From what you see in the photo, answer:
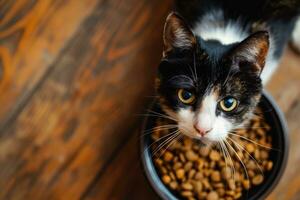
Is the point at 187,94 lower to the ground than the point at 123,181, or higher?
higher

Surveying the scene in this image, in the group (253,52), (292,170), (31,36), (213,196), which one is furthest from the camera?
(31,36)

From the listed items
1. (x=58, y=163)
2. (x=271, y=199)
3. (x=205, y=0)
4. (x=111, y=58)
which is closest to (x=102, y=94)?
(x=111, y=58)

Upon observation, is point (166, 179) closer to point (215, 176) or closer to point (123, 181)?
point (215, 176)

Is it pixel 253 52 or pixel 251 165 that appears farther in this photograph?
pixel 251 165

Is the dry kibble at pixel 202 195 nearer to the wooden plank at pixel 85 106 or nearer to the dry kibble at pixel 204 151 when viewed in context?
the dry kibble at pixel 204 151

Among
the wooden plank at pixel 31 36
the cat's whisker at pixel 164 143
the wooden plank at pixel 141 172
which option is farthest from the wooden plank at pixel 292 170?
the wooden plank at pixel 31 36

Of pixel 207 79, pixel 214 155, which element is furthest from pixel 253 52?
pixel 214 155

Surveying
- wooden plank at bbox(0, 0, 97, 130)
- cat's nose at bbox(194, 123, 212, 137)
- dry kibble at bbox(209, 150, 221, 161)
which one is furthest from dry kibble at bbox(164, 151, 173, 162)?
wooden plank at bbox(0, 0, 97, 130)
